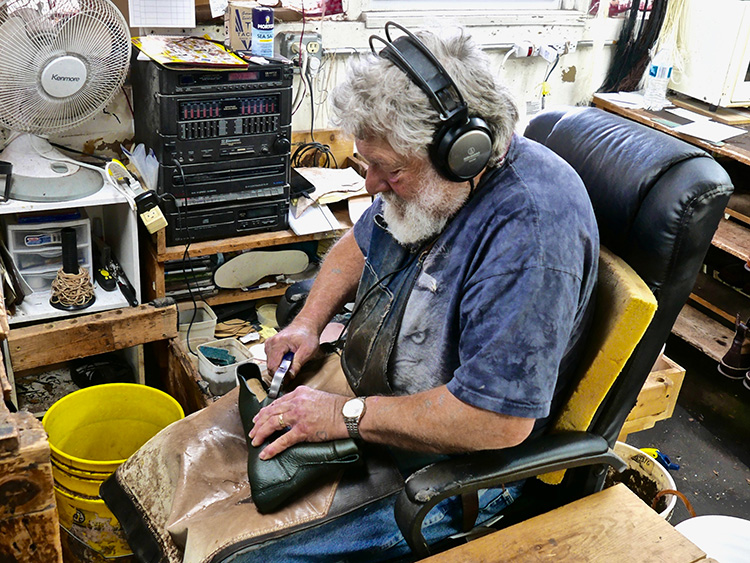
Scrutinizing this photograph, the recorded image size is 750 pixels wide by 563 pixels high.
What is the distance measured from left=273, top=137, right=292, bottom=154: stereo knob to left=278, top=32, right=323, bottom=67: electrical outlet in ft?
1.56

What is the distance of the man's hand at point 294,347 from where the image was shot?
152cm

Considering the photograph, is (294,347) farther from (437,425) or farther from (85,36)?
(85,36)

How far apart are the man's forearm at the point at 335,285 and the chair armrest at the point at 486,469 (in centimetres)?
57

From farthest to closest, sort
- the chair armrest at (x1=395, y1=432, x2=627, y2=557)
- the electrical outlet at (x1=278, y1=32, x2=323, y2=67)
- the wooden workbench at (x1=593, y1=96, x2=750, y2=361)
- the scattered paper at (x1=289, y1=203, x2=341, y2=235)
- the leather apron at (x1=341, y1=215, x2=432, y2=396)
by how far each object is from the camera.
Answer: the wooden workbench at (x1=593, y1=96, x2=750, y2=361) → the electrical outlet at (x1=278, y1=32, x2=323, y2=67) → the scattered paper at (x1=289, y1=203, x2=341, y2=235) → the leather apron at (x1=341, y1=215, x2=432, y2=396) → the chair armrest at (x1=395, y1=432, x2=627, y2=557)

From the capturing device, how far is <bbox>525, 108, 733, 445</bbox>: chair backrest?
121cm

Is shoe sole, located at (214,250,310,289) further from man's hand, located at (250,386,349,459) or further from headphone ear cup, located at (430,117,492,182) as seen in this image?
headphone ear cup, located at (430,117,492,182)

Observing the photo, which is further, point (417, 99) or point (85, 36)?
point (85, 36)

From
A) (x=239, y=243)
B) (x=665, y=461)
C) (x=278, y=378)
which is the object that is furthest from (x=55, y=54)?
(x=665, y=461)

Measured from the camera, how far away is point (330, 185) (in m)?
2.49

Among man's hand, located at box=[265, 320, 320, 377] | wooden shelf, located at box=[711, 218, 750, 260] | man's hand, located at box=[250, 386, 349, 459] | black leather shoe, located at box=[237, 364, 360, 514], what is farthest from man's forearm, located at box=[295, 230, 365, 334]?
wooden shelf, located at box=[711, 218, 750, 260]

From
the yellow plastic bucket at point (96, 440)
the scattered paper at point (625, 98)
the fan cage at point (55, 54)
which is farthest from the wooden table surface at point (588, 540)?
the scattered paper at point (625, 98)

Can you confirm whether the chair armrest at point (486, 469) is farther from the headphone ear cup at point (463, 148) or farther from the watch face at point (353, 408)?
the headphone ear cup at point (463, 148)

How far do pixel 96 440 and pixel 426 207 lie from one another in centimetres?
123

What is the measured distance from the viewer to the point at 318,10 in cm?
254
